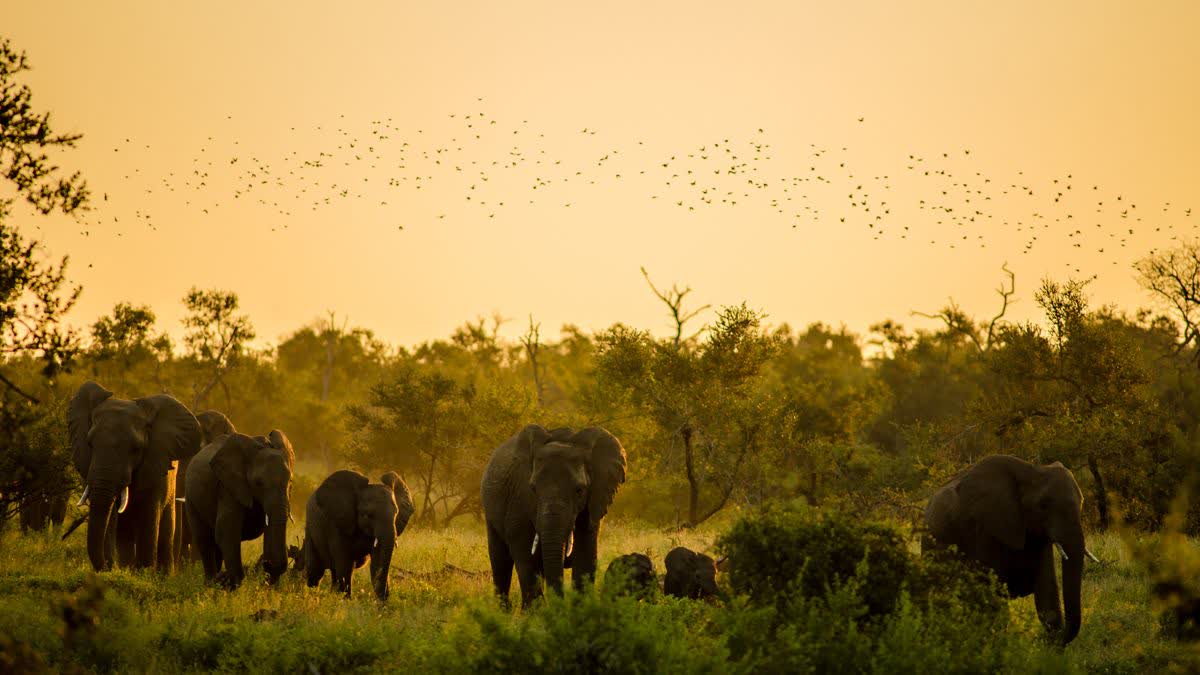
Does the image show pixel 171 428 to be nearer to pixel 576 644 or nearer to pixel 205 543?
pixel 205 543

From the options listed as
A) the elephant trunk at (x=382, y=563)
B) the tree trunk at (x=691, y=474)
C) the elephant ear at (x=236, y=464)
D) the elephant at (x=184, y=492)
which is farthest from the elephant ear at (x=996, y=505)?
the tree trunk at (x=691, y=474)

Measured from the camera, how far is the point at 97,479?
65.1ft

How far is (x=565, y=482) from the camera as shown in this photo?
16375mm

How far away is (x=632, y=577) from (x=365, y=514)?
4527 mm

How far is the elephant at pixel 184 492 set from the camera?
23.4 meters

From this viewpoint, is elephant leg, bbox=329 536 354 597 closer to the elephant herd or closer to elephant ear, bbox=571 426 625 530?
the elephant herd

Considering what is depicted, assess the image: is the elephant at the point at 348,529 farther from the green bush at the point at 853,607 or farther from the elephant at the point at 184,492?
the green bush at the point at 853,607

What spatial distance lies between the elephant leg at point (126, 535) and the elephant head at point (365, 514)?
3.68 metres

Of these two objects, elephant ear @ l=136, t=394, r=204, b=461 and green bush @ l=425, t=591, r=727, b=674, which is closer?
green bush @ l=425, t=591, r=727, b=674

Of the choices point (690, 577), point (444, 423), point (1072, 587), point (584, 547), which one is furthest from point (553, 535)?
point (444, 423)

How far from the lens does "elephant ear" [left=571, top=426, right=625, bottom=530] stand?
16.9 meters

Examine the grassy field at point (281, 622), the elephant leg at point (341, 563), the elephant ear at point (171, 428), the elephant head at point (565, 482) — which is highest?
the elephant ear at point (171, 428)

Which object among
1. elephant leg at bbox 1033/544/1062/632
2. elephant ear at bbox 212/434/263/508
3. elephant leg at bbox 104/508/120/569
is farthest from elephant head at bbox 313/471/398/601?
elephant leg at bbox 1033/544/1062/632

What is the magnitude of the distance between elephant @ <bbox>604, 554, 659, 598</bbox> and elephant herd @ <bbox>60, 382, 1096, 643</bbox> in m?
0.06
